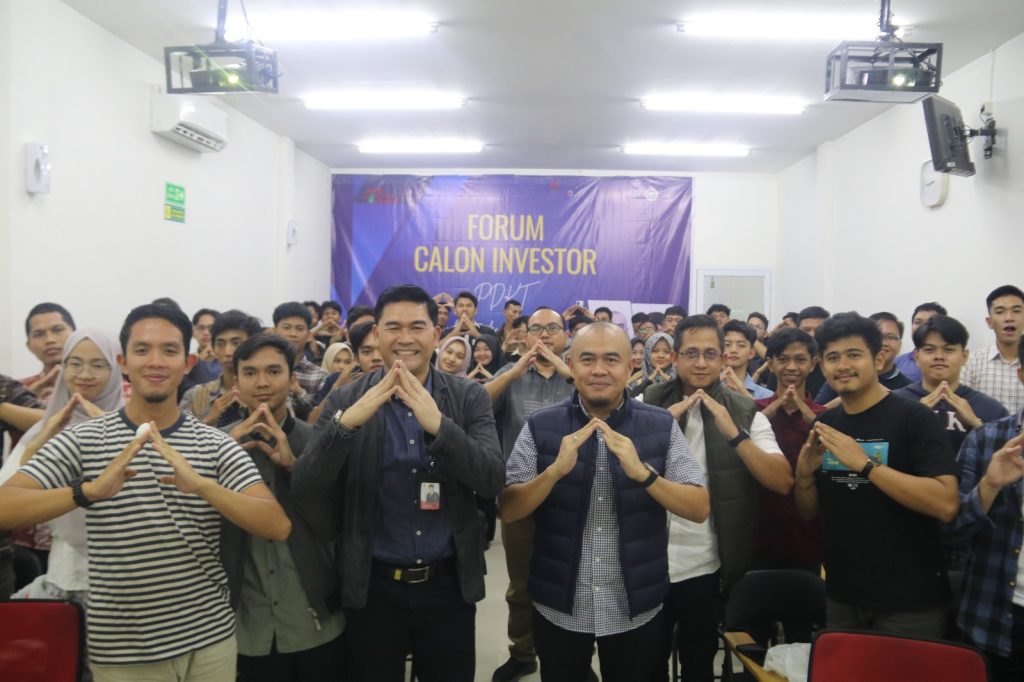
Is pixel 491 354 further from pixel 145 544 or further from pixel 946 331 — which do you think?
pixel 145 544

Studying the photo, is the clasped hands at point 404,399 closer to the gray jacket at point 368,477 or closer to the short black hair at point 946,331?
the gray jacket at point 368,477

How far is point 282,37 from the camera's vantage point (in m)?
4.80

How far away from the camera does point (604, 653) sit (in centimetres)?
193

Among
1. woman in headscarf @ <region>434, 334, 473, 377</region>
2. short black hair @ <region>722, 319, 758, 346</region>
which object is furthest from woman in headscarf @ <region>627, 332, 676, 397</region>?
woman in headscarf @ <region>434, 334, 473, 377</region>

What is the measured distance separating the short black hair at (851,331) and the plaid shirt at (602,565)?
2.00ft

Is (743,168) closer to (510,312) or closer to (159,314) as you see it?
(510,312)

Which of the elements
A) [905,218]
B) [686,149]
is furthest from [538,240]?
[905,218]

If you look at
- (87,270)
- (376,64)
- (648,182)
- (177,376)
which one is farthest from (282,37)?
(648,182)

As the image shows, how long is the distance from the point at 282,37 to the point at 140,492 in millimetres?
4155

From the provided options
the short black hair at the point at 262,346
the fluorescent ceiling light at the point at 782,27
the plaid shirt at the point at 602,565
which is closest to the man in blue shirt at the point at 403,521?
the plaid shirt at the point at 602,565

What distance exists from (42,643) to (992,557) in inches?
105

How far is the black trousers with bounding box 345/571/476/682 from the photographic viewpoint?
183 centimetres

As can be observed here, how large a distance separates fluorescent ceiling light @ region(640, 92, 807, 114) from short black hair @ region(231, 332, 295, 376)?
4875mm

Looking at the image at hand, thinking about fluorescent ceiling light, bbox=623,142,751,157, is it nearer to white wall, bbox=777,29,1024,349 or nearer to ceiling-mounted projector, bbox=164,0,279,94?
white wall, bbox=777,29,1024,349
